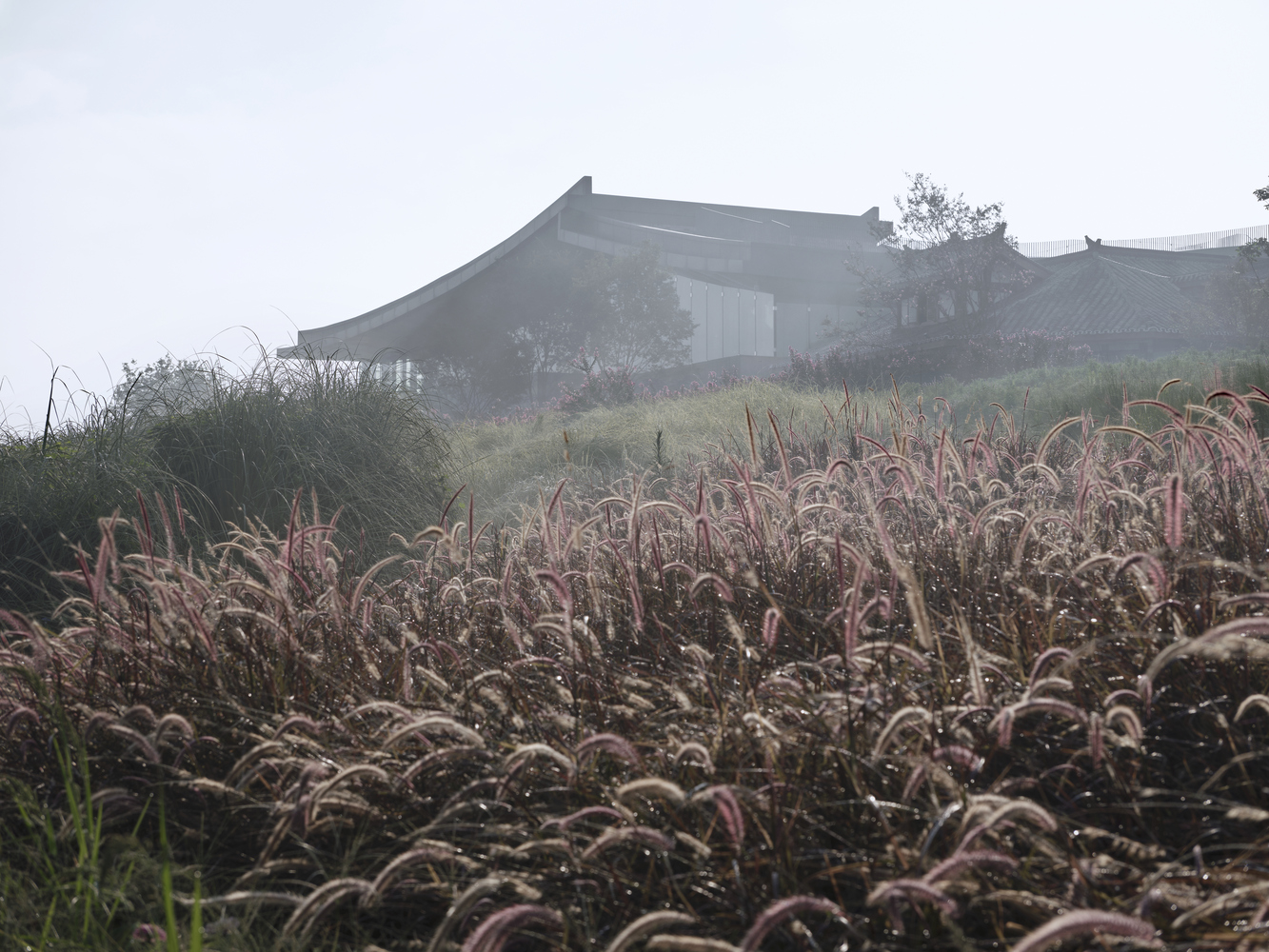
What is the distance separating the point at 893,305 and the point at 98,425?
2283 centimetres

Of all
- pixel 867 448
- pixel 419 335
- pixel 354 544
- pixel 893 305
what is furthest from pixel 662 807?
pixel 419 335

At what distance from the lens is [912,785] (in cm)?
116

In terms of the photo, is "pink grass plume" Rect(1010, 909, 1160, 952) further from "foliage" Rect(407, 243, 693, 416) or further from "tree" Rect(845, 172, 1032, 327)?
"foliage" Rect(407, 243, 693, 416)

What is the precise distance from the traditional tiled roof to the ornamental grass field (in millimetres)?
21799

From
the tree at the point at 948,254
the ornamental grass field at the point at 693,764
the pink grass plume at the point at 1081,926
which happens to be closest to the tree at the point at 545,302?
the tree at the point at 948,254

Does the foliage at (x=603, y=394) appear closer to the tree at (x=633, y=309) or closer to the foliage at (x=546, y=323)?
the tree at (x=633, y=309)

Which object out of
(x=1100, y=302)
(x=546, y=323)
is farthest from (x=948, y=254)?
(x=546, y=323)

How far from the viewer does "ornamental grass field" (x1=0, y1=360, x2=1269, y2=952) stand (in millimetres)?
1159

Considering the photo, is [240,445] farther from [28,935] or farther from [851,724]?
[851,724]

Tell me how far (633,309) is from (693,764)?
28.2 metres

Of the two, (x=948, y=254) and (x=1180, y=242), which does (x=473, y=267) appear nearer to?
(x=948, y=254)

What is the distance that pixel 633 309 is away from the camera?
29.0 metres

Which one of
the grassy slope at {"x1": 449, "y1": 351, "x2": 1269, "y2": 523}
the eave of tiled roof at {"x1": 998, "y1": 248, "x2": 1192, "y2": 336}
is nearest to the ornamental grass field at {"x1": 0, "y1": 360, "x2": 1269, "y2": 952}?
the grassy slope at {"x1": 449, "y1": 351, "x2": 1269, "y2": 523}

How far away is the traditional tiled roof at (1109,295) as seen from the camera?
21.9 meters
